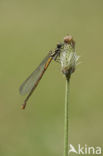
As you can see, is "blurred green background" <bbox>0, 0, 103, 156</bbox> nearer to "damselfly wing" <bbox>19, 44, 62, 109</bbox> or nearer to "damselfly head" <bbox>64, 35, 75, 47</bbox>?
"damselfly wing" <bbox>19, 44, 62, 109</bbox>

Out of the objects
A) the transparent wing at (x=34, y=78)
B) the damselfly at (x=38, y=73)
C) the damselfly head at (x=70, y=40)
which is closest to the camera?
the damselfly head at (x=70, y=40)

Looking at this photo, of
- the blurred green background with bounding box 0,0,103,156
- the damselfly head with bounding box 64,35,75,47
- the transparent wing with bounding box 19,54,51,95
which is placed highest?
the blurred green background with bounding box 0,0,103,156

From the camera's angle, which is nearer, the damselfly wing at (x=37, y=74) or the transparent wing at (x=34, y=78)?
the damselfly wing at (x=37, y=74)

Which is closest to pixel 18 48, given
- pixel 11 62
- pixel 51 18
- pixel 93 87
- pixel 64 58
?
pixel 11 62

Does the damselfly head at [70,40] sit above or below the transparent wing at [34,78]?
below

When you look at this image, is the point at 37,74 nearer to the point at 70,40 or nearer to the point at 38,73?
the point at 38,73

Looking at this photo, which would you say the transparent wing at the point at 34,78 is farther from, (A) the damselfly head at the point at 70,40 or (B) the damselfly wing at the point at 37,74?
(A) the damselfly head at the point at 70,40

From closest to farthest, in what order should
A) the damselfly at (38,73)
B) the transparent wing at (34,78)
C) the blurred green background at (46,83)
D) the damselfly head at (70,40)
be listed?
the damselfly head at (70,40) < the damselfly at (38,73) < the transparent wing at (34,78) < the blurred green background at (46,83)

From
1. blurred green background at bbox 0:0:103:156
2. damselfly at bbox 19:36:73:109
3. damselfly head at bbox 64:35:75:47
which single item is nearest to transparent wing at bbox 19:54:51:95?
damselfly at bbox 19:36:73:109

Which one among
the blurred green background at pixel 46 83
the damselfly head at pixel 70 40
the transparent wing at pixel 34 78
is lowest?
the damselfly head at pixel 70 40

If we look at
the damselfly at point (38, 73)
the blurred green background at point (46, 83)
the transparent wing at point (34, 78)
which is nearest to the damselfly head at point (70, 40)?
the damselfly at point (38, 73)
